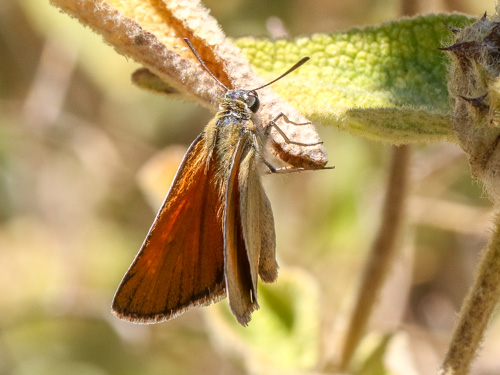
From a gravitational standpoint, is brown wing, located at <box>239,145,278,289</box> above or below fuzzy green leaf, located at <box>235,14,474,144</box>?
below

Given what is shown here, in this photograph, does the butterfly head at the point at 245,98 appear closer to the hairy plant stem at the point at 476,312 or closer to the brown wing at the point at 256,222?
the brown wing at the point at 256,222

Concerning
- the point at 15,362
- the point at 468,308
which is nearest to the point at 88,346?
the point at 15,362

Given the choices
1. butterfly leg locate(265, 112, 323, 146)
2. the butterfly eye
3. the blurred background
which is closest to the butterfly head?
the butterfly eye

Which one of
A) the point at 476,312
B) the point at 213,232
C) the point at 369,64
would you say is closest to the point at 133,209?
the point at 213,232

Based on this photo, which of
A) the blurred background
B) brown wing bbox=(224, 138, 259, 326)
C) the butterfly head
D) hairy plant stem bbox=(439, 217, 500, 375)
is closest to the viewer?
hairy plant stem bbox=(439, 217, 500, 375)

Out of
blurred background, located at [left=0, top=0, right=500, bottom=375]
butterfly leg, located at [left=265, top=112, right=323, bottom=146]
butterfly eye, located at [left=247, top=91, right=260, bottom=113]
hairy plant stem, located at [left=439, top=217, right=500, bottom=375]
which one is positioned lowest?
hairy plant stem, located at [left=439, top=217, right=500, bottom=375]

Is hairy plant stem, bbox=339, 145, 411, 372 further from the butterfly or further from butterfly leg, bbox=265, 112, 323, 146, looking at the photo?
butterfly leg, bbox=265, 112, 323, 146

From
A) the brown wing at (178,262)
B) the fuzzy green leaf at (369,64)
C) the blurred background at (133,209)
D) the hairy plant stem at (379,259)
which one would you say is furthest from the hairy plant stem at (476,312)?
the blurred background at (133,209)

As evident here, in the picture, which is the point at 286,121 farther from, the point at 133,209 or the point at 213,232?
the point at 133,209
